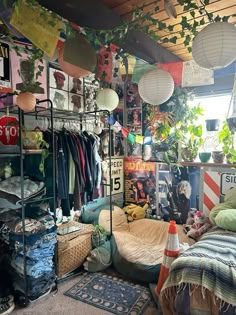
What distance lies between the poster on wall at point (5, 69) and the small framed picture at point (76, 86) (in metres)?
0.77

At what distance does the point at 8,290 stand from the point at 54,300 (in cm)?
39

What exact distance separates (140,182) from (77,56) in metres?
2.40

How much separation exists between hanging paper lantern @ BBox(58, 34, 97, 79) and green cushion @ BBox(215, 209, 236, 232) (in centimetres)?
167

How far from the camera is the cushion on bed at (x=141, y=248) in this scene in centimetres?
231

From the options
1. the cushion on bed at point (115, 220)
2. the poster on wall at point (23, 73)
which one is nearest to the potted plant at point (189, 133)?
the cushion on bed at point (115, 220)

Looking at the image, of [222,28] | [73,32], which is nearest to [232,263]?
[222,28]

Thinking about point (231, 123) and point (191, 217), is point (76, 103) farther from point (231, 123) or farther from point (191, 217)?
point (191, 217)

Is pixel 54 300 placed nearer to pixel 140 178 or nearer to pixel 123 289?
pixel 123 289

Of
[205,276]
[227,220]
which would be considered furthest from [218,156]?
[205,276]

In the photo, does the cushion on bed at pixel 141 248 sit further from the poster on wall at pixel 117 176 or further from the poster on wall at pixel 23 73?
the poster on wall at pixel 23 73

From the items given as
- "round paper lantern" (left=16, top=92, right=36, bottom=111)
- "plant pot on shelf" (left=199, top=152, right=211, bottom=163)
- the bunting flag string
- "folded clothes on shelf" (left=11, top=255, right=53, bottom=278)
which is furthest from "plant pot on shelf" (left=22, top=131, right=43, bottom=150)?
"plant pot on shelf" (left=199, top=152, right=211, bottom=163)

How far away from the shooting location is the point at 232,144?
275 cm

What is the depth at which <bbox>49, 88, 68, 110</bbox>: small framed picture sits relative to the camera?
260 cm

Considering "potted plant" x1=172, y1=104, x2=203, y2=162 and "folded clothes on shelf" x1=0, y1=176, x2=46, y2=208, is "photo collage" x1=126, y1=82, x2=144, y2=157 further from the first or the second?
"folded clothes on shelf" x1=0, y1=176, x2=46, y2=208
